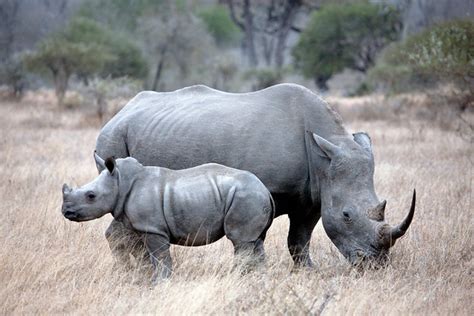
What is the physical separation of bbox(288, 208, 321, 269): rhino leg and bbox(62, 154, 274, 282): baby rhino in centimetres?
101

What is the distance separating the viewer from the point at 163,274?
6.55m

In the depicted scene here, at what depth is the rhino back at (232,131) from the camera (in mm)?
7164

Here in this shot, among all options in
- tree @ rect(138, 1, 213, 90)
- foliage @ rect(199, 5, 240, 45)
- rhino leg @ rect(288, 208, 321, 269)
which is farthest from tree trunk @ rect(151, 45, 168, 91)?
rhino leg @ rect(288, 208, 321, 269)

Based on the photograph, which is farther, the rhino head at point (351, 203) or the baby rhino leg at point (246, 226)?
the rhino head at point (351, 203)

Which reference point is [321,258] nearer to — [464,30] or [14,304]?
[14,304]

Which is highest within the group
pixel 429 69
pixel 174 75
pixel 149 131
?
pixel 149 131

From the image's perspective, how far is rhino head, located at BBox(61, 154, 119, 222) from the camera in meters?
6.42

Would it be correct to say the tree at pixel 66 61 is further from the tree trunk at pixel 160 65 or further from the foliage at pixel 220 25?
the foliage at pixel 220 25

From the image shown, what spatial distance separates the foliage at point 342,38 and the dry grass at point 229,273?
31.3 m

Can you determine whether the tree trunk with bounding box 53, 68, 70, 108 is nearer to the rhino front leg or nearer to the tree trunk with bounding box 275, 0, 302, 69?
the tree trunk with bounding box 275, 0, 302, 69

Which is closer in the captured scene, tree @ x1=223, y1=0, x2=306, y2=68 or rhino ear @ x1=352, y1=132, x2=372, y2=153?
rhino ear @ x1=352, y1=132, x2=372, y2=153

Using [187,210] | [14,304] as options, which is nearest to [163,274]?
[187,210]

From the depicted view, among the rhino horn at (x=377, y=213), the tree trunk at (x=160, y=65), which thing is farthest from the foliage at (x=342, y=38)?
the rhino horn at (x=377, y=213)

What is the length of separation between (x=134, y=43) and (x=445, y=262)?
110 feet
